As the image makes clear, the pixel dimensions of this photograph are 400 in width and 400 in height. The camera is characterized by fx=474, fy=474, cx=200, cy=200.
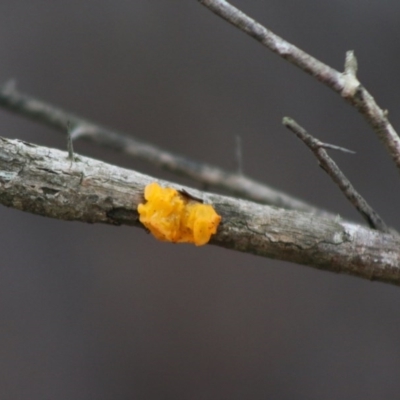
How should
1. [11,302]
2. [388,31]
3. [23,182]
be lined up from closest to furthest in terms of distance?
[23,182]
[11,302]
[388,31]

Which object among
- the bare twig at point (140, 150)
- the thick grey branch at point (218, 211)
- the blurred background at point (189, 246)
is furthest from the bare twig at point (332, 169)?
the blurred background at point (189, 246)

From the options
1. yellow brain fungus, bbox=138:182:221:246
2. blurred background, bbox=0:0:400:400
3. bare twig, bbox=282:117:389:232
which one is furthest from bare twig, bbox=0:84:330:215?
yellow brain fungus, bbox=138:182:221:246

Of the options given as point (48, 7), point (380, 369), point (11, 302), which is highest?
point (48, 7)

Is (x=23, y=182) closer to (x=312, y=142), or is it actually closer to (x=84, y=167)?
(x=84, y=167)

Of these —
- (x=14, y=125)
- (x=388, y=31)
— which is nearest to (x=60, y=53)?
(x=14, y=125)

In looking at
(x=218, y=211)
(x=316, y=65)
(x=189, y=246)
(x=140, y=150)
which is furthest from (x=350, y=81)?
(x=189, y=246)

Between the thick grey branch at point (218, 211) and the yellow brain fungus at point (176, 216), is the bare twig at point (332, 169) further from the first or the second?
the yellow brain fungus at point (176, 216)

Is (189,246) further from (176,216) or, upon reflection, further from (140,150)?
(176,216)

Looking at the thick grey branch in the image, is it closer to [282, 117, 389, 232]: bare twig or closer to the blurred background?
[282, 117, 389, 232]: bare twig
